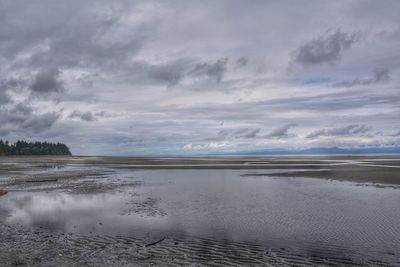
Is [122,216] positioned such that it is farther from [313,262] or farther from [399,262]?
[399,262]

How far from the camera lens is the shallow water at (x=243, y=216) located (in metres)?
13.6

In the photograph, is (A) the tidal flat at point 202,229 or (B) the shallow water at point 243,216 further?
(B) the shallow water at point 243,216

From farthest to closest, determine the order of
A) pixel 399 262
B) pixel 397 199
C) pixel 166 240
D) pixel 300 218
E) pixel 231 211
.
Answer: pixel 397 199 < pixel 231 211 < pixel 300 218 < pixel 166 240 < pixel 399 262

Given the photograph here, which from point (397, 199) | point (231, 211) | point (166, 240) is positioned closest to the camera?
point (166, 240)

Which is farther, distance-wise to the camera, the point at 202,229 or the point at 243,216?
the point at 243,216

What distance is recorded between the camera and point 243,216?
18.3m

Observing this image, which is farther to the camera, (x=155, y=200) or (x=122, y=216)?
(x=155, y=200)

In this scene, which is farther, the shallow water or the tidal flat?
the shallow water

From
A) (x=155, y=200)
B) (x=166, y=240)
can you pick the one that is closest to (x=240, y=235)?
(x=166, y=240)

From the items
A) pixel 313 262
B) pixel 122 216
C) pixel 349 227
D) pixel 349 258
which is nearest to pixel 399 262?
pixel 349 258

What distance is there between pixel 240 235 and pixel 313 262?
13.1 feet

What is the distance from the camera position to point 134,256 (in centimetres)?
1159

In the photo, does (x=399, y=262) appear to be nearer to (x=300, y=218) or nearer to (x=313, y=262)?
(x=313, y=262)

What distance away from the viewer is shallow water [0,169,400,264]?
1359cm
